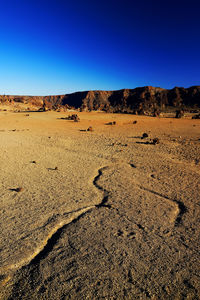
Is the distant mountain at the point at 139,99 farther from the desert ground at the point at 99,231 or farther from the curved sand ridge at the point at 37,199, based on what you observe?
the desert ground at the point at 99,231

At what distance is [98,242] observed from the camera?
86.9 inches

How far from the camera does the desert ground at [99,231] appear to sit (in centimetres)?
171

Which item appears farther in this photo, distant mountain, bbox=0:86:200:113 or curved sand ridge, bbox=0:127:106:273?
distant mountain, bbox=0:86:200:113

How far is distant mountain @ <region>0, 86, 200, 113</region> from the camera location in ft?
156

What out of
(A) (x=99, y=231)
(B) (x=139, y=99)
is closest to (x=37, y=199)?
(A) (x=99, y=231)

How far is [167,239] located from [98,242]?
0.85 metres

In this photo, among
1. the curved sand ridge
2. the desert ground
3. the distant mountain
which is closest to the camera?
the desert ground

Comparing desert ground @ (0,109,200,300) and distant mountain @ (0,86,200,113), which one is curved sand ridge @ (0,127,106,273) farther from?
distant mountain @ (0,86,200,113)

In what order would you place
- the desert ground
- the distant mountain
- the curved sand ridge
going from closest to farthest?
1. the desert ground
2. the curved sand ridge
3. the distant mountain

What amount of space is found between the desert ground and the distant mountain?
33.6 meters

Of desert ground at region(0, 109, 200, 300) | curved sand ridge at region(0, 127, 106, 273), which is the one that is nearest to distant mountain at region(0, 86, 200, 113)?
curved sand ridge at region(0, 127, 106, 273)

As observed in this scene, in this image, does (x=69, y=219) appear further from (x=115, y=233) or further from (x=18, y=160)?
(x=18, y=160)

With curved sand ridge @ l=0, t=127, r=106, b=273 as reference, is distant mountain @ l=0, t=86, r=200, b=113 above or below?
above

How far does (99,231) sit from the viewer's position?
7.85ft
